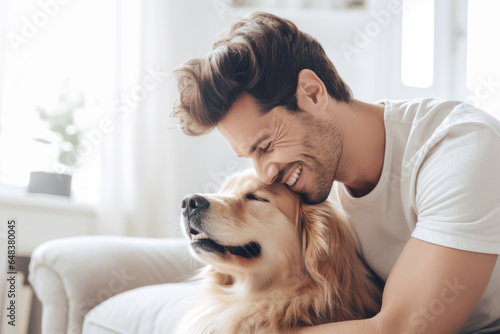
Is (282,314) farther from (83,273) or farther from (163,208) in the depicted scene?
(163,208)

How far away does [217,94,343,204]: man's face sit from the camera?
1.23 metres

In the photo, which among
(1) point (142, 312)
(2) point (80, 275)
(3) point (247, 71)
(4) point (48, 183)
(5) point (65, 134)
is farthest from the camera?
(5) point (65, 134)

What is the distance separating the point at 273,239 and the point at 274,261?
0.06 m

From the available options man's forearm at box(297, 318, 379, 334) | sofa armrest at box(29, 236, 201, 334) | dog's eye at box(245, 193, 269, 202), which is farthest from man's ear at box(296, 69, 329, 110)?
sofa armrest at box(29, 236, 201, 334)

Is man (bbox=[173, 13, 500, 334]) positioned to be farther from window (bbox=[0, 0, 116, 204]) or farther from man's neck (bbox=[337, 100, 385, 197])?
window (bbox=[0, 0, 116, 204])

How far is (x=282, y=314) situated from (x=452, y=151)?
0.59 metres

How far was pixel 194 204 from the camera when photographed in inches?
49.4

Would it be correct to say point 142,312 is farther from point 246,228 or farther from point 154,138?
point 154,138

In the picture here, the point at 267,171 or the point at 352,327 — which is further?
the point at 267,171

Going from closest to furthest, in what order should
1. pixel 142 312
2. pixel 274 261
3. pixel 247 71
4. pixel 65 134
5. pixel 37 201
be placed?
1. pixel 247 71
2. pixel 274 261
3. pixel 142 312
4. pixel 37 201
5. pixel 65 134

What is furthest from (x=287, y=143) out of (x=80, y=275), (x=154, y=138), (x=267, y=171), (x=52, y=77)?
(x=52, y=77)

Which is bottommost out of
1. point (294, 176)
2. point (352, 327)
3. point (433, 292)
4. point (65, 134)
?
point (352, 327)

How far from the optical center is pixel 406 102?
1.34 meters

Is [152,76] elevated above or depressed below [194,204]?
above
